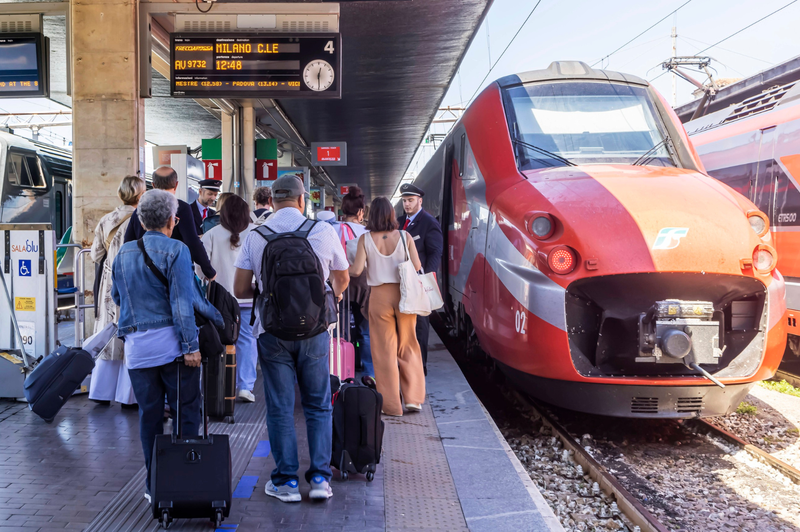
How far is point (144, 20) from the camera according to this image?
6953mm

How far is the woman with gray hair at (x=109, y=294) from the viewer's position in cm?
498

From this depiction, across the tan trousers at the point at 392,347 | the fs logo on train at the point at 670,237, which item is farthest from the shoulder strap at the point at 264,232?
the fs logo on train at the point at 670,237

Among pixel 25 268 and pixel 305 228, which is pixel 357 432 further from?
pixel 25 268

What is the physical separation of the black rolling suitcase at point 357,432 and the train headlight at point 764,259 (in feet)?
8.77

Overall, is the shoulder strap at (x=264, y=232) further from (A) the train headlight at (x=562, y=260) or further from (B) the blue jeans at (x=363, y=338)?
(B) the blue jeans at (x=363, y=338)

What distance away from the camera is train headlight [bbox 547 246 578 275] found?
4371mm

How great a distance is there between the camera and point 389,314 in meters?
5.04

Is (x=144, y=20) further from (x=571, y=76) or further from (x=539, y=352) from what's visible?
(x=539, y=352)

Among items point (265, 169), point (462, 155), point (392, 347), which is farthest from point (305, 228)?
point (265, 169)

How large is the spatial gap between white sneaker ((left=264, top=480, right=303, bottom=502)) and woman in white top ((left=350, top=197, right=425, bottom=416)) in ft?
5.50

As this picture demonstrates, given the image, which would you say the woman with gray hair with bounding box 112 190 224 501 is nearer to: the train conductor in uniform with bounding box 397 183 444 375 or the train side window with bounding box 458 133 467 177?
the train conductor in uniform with bounding box 397 183 444 375

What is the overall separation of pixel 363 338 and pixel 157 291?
3.38 meters

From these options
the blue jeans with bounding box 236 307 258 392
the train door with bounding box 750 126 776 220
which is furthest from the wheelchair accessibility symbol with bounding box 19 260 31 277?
the train door with bounding box 750 126 776 220

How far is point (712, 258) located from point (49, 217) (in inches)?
543
